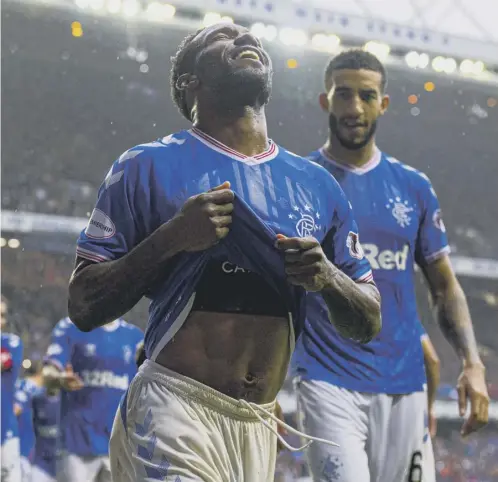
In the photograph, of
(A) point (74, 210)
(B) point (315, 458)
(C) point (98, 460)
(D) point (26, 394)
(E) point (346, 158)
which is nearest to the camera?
(B) point (315, 458)

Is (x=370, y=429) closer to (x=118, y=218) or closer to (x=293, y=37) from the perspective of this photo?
(x=118, y=218)

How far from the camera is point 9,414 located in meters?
4.42

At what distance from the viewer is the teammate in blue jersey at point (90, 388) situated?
382cm

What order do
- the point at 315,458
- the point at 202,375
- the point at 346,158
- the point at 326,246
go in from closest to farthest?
the point at 202,375 → the point at 326,246 → the point at 315,458 → the point at 346,158

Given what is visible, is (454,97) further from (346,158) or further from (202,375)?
(202,375)

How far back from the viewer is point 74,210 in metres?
6.18

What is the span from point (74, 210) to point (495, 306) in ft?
11.1

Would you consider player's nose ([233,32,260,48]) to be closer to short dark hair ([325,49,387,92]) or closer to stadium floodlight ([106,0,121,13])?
short dark hair ([325,49,387,92])

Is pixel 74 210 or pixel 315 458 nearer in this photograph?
pixel 315 458

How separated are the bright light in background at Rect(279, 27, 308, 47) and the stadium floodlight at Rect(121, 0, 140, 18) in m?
0.93

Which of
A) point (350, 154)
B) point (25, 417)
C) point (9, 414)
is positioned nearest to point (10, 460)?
point (9, 414)

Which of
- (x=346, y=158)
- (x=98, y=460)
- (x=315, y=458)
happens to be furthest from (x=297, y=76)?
(x=315, y=458)

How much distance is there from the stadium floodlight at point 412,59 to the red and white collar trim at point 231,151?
187 inches

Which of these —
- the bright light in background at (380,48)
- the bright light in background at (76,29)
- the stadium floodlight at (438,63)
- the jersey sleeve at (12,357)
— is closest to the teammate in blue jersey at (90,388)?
the jersey sleeve at (12,357)
